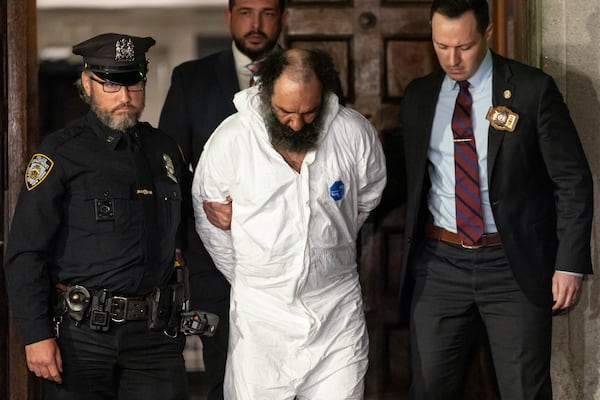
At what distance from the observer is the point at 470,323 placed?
355cm

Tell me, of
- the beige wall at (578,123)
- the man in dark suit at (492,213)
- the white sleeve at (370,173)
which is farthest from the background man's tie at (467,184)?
the beige wall at (578,123)

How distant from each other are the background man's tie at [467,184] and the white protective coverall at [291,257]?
348mm

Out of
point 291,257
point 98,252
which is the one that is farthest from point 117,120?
point 291,257

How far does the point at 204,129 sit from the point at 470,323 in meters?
1.39

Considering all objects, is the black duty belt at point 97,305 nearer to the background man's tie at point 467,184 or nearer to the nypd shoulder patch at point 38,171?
the nypd shoulder patch at point 38,171

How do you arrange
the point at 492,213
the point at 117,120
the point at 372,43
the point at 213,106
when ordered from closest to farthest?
the point at 117,120
the point at 492,213
the point at 213,106
the point at 372,43

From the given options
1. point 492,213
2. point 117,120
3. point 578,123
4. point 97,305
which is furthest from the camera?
point 578,123

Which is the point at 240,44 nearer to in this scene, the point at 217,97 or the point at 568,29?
the point at 217,97

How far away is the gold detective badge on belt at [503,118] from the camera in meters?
3.40

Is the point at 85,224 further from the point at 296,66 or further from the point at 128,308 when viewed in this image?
the point at 296,66

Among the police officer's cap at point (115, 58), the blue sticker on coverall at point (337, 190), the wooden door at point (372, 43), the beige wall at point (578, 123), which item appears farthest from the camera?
the wooden door at point (372, 43)

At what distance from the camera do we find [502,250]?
3445mm

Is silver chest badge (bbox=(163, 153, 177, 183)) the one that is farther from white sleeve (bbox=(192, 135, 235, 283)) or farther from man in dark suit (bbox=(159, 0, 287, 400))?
man in dark suit (bbox=(159, 0, 287, 400))

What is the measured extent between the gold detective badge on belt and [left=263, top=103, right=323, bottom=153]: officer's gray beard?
640 millimetres
